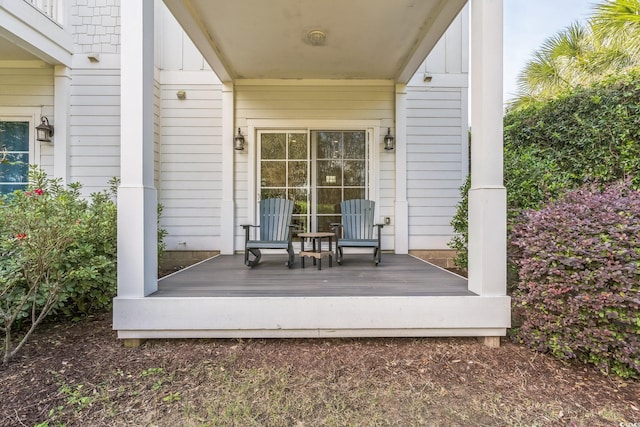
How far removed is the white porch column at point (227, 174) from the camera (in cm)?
478

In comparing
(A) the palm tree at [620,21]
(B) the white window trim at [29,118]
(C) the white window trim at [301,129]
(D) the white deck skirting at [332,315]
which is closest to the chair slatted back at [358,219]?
(C) the white window trim at [301,129]

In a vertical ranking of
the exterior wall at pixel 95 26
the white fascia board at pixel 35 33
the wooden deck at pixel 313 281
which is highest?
the exterior wall at pixel 95 26

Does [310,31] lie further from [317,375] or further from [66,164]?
[66,164]

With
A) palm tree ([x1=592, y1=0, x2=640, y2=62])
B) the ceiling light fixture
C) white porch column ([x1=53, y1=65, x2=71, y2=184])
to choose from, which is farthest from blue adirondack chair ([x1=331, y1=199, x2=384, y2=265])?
white porch column ([x1=53, y1=65, x2=71, y2=184])

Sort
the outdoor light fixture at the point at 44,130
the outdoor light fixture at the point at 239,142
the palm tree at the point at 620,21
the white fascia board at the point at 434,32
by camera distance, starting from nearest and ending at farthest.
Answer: the white fascia board at the point at 434,32, the palm tree at the point at 620,21, the outdoor light fixture at the point at 44,130, the outdoor light fixture at the point at 239,142

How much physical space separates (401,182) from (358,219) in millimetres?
1098

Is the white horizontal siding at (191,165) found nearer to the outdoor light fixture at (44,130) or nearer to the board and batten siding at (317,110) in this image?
the board and batten siding at (317,110)

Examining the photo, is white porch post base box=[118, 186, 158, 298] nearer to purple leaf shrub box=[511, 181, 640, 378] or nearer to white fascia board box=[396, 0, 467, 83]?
purple leaf shrub box=[511, 181, 640, 378]

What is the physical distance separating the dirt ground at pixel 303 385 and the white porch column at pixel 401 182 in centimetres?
239

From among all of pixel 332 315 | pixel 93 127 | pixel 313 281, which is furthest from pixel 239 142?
pixel 332 315

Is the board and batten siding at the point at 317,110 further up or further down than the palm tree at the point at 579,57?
further down

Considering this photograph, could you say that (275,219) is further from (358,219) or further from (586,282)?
(586,282)

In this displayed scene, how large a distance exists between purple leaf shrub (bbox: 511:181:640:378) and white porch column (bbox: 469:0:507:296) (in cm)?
18

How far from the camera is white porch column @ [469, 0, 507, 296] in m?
2.37
